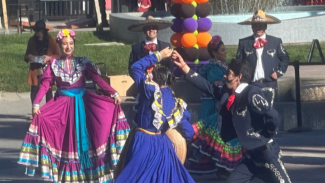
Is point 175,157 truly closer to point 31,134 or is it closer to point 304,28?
point 31,134

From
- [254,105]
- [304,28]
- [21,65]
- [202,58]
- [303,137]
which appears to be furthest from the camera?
[304,28]

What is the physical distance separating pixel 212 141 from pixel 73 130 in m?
1.54

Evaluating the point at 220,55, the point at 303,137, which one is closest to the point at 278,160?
the point at 220,55

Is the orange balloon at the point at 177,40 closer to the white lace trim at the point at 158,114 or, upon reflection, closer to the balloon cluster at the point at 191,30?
the balloon cluster at the point at 191,30

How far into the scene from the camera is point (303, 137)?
10.1 metres

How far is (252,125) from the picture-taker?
5598 millimetres

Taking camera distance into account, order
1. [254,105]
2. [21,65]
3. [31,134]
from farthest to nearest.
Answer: [21,65]
[31,134]
[254,105]

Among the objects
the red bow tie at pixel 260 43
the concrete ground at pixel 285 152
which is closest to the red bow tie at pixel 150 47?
the red bow tie at pixel 260 43

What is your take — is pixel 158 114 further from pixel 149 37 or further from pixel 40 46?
pixel 40 46

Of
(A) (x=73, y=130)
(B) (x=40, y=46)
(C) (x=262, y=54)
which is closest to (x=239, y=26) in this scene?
(B) (x=40, y=46)

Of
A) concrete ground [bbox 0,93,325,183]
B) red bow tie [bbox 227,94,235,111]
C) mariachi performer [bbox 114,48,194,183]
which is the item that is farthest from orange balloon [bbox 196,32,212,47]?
red bow tie [bbox 227,94,235,111]

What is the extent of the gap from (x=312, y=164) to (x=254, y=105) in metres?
3.25

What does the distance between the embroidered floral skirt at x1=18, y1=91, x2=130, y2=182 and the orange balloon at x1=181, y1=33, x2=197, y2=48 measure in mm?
4685

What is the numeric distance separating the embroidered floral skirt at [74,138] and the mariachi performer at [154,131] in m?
0.96
